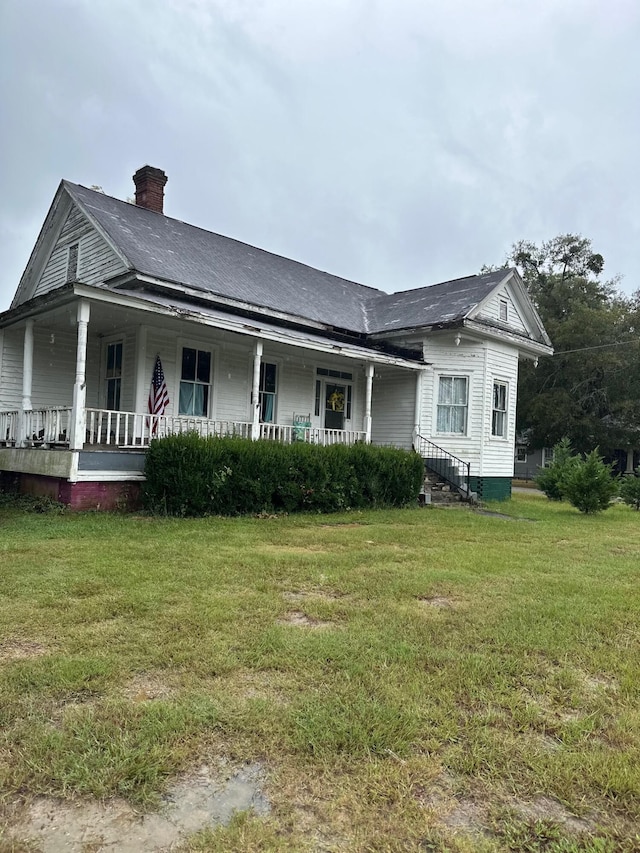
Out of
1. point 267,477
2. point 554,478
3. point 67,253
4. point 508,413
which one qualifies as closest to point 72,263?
point 67,253

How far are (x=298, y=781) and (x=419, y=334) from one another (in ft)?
46.1

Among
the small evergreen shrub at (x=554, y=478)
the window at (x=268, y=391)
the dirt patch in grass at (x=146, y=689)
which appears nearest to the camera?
the dirt patch in grass at (x=146, y=689)

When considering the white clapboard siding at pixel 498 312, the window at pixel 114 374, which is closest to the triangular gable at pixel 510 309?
the white clapboard siding at pixel 498 312

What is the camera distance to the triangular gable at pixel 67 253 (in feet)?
41.4

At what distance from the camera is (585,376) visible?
31.8m

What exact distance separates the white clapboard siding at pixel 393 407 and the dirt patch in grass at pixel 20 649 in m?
12.8

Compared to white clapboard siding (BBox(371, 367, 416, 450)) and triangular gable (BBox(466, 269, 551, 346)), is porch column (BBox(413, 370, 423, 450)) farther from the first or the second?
triangular gable (BBox(466, 269, 551, 346))

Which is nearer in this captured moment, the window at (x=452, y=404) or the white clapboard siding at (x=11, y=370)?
the white clapboard siding at (x=11, y=370)

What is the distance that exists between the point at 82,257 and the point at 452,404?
1012 cm

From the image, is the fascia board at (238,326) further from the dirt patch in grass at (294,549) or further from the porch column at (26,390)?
the dirt patch in grass at (294,549)

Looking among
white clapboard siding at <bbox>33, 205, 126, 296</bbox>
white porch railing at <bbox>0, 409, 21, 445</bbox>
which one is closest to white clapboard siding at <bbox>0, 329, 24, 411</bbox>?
white porch railing at <bbox>0, 409, 21, 445</bbox>

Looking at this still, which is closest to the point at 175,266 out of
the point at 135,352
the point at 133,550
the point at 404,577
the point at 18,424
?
the point at 135,352

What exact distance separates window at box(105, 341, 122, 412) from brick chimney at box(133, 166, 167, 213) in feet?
18.0

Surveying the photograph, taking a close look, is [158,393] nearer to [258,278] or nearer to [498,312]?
[258,278]
